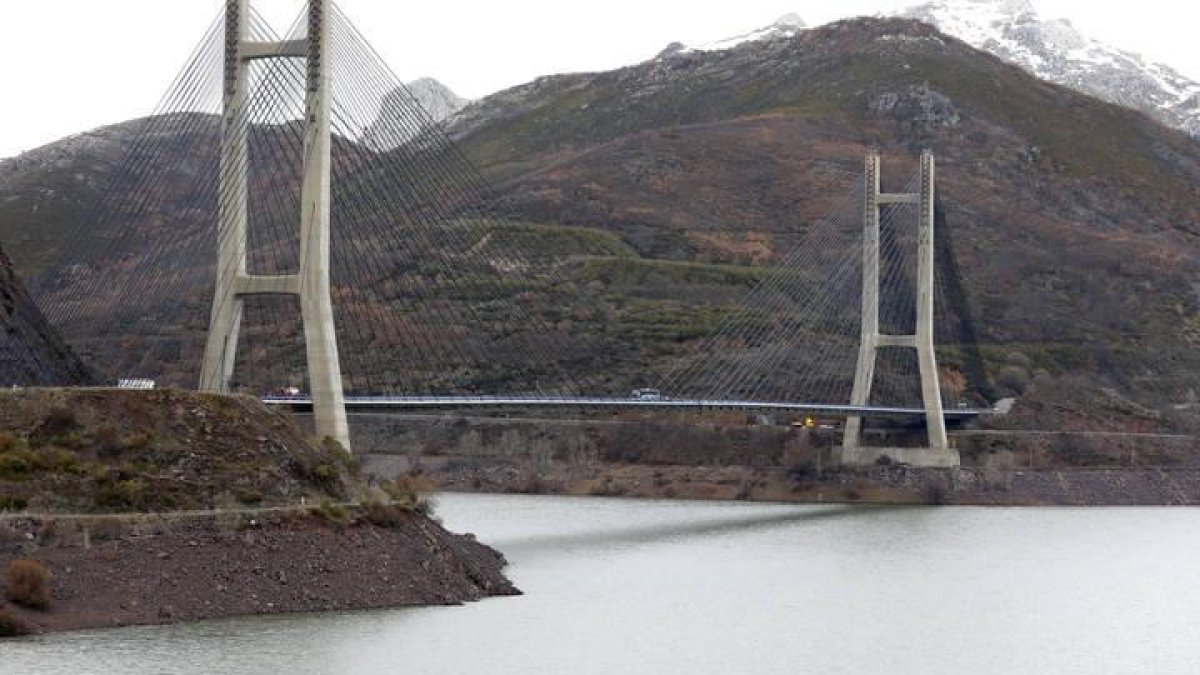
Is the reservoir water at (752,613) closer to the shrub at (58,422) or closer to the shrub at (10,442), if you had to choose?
the shrub at (10,442)

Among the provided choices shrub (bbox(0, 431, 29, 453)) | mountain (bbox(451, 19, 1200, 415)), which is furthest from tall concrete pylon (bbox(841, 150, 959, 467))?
shrub (bbox(0, 431, 29, 453))

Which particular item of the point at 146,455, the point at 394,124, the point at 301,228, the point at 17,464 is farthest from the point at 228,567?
the point at 394,124

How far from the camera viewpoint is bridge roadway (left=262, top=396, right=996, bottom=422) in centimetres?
4050

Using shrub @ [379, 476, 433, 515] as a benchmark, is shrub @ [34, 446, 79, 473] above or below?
above

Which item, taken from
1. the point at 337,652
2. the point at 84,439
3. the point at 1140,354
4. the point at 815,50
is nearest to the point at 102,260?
the point at 84,439

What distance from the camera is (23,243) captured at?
323 feet

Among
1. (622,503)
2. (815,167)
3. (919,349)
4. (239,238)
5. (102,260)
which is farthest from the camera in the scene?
(815,167)

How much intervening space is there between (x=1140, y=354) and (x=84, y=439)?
6312cm

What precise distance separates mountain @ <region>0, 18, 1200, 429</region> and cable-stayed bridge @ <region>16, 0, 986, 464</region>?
22.1 inches

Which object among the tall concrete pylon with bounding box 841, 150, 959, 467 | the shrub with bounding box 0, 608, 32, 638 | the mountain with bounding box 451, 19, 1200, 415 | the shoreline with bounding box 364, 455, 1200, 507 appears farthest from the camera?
the mountain with bounding box 451, 19, 1200, 415

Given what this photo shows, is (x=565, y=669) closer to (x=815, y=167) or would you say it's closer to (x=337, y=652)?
(x=337, y=652)

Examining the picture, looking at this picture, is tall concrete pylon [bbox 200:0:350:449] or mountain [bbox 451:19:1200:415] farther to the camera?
mountain [bbox 451:19:1200:415]

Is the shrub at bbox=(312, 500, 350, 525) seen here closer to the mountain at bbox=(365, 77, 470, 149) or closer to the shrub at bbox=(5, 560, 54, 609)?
the shrub at bbox=(5, 560, 54, 609)

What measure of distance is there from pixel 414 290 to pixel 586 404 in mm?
18170
